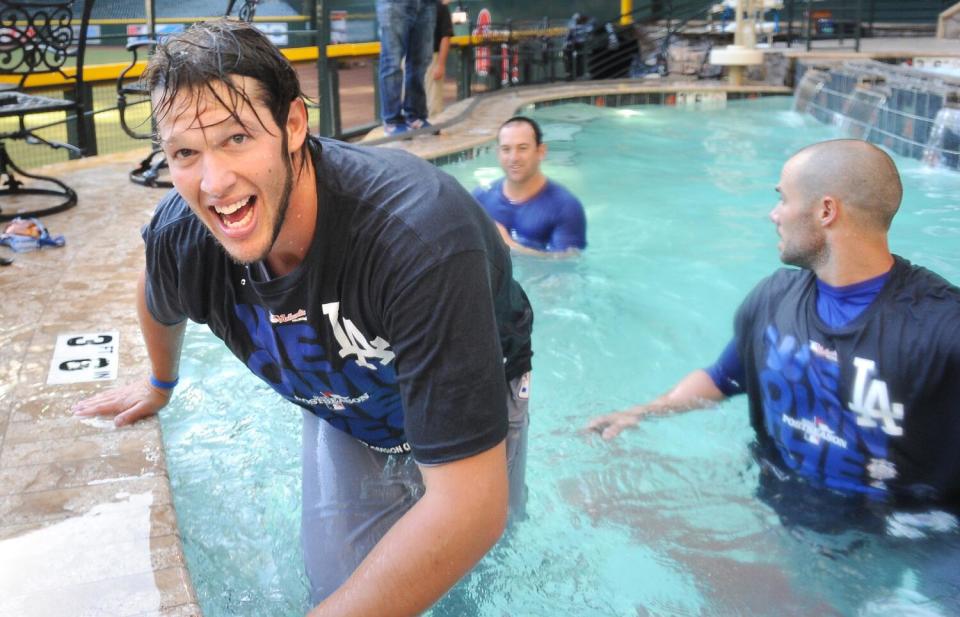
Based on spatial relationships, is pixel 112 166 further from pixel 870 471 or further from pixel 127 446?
pixel 870 471

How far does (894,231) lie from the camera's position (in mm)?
6152

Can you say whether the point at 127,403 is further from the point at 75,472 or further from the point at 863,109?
the point at 863,109

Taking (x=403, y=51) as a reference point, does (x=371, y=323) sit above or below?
below

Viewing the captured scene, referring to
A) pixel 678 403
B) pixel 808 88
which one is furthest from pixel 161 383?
pixel 808 88

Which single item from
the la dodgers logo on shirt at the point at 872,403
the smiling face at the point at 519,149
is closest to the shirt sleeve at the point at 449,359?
the la dodgers logo on shirt at the point at 872,403

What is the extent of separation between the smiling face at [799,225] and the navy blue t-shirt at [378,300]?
86 centimetres

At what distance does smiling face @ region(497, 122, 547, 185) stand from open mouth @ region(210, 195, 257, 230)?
11.5ft

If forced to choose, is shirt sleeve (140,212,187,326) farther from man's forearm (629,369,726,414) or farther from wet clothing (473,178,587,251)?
wet clothing (473,178,587,251)

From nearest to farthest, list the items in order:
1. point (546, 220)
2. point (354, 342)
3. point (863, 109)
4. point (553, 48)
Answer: point (354, 342), point (546, 220), point (863, 109), point (553, 48)

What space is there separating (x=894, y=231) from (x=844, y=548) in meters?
4.03

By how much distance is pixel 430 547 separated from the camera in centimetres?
156

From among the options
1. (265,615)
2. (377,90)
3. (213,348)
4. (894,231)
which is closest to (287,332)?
(265,615)

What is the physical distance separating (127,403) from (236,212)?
134cm

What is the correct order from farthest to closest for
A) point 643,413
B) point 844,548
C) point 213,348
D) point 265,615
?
1. point 213,348
2. point 643,413
3. point 844,548
4. point 265,615
